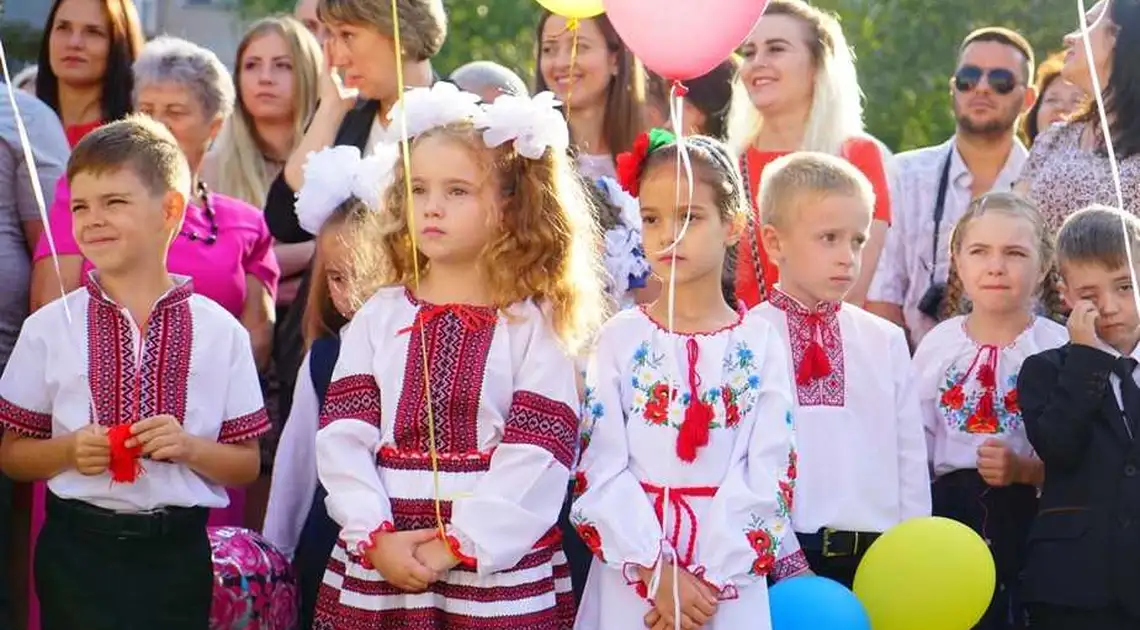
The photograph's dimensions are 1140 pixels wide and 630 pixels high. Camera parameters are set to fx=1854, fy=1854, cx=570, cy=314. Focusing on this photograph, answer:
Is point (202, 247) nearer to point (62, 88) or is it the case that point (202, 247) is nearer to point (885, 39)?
point (62, 88)

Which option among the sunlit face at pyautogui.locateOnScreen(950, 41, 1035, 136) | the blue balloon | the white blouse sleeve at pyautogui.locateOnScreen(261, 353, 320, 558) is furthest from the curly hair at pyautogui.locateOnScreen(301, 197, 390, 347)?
the sunlit face at pyautogui.locateOnScreen(950, 41, 1035, 136)

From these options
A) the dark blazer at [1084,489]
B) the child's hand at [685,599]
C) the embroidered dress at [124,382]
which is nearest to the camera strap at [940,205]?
the dark blazer at [1084,489]

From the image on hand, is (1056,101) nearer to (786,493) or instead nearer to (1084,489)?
(1084,489)

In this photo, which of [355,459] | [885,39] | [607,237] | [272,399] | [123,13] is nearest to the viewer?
[355,459]

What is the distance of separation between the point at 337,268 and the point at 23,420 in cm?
109

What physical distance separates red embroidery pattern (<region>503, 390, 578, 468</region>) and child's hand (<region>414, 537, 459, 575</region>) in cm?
30

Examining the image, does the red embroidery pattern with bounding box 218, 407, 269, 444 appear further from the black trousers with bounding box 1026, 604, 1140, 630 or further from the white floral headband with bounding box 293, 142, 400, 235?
the black trousers with bounding box 1026, 604, 1140, 630

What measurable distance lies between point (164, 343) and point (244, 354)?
0.23 meters

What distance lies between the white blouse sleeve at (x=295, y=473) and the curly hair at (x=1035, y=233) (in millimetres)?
1991

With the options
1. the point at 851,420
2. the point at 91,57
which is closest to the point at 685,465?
the point at 851,420

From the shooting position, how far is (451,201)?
14.9 ft

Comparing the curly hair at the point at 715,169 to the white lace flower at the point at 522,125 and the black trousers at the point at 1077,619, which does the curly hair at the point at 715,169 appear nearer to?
the white lace flower at the point at 522,125

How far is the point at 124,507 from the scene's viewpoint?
471 cm

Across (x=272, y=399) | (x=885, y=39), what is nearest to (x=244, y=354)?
(x=272, y=399)
